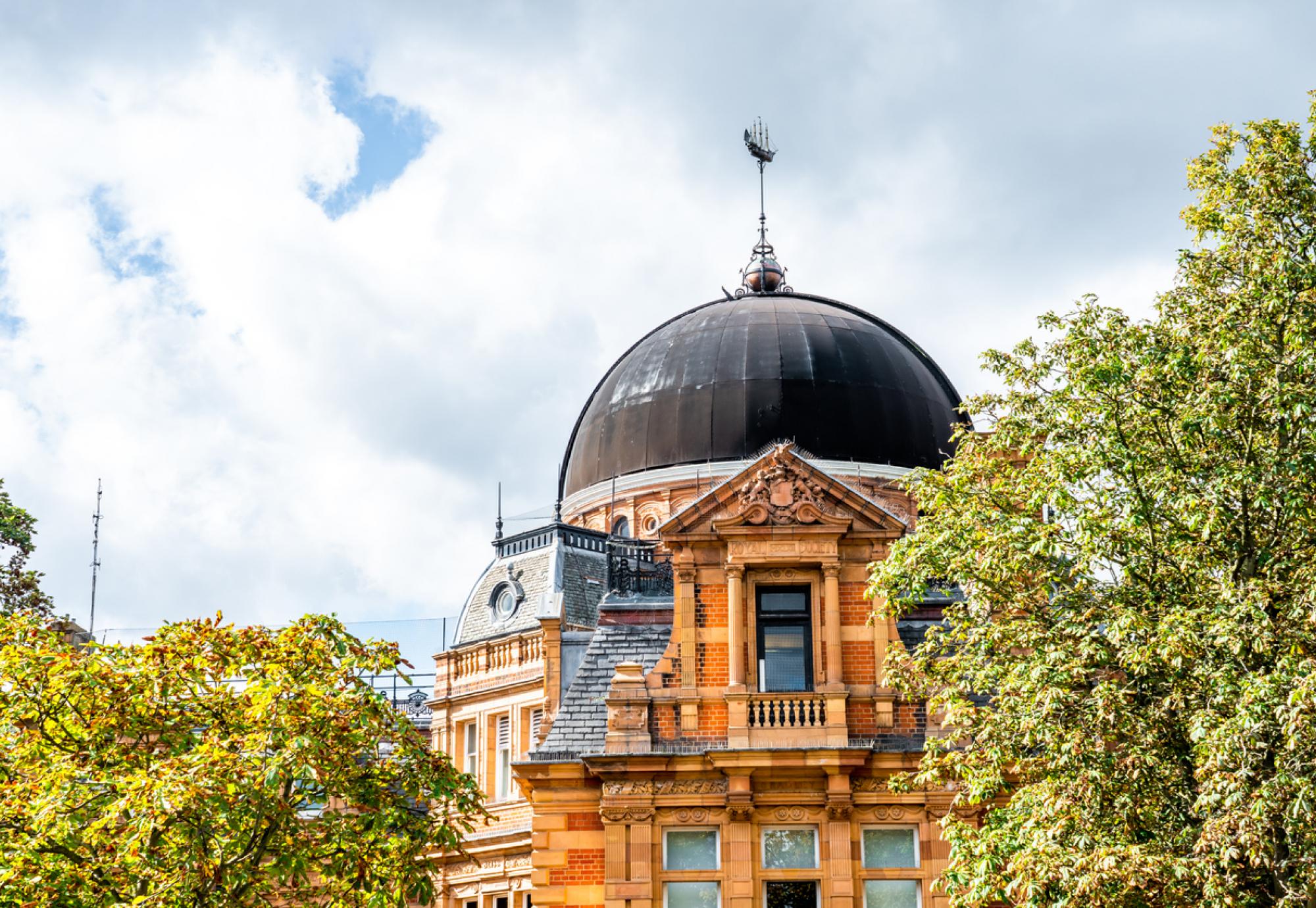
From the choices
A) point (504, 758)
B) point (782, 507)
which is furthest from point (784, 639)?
point (504, 758)

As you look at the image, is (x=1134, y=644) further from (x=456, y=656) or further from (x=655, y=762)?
(x=456, y=656)

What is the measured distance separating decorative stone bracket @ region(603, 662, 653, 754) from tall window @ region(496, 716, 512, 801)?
21.2 m

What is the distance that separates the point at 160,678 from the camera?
1884cm

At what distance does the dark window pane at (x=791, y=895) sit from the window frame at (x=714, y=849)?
0.78m

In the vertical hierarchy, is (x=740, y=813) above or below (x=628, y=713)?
below

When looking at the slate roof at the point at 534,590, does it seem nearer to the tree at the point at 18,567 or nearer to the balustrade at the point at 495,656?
the balustrade at the point at 495,656

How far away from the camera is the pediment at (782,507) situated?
2405 cm

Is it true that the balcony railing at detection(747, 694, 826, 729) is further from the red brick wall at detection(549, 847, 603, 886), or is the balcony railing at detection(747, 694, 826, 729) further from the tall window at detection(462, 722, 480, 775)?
the tall window at detection(462, 722, 480, 775)

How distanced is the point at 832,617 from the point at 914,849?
3.61 metres

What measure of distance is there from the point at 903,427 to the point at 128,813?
32.7m

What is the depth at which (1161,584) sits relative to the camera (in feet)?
60.3

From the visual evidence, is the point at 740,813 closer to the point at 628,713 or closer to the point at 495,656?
the point at 628,713

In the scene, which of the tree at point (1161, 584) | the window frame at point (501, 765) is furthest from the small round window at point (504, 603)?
the tree at point (1161, 584)

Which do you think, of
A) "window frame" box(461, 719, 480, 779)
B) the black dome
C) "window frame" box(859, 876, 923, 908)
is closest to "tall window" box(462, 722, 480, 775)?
"window frame" box(461, 719, 480, 779)
